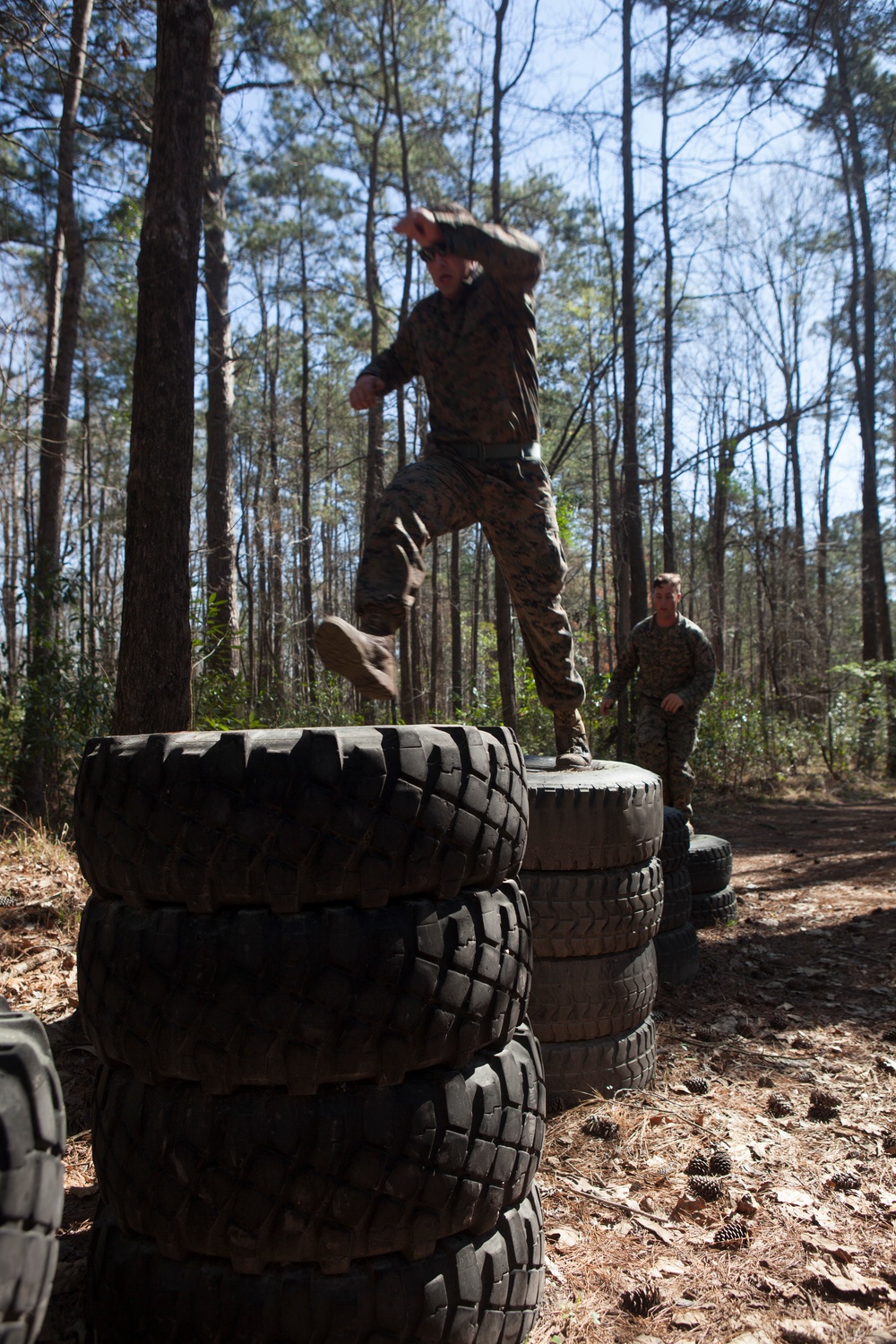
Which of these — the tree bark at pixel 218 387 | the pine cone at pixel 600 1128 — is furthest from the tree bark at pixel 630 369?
the pine cone at pixel 600 1128

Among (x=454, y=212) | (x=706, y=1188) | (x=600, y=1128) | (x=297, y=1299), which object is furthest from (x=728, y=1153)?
(x=454, y=212)

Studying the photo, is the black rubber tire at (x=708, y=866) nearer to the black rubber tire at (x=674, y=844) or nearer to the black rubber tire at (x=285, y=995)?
the black rubber tire at (x=674, y=844)

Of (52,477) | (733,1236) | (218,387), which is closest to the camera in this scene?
(733,1236)

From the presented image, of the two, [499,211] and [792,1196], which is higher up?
[499,211]

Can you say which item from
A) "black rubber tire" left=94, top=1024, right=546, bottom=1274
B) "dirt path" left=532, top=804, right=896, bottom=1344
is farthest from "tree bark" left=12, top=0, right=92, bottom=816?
"black rubber tire" left=94, top=1024, right=546, bottom=1274

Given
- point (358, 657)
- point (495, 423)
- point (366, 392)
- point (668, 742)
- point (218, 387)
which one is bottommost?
point (668, 742)

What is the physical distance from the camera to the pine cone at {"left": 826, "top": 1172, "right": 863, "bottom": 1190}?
2676 millimetres

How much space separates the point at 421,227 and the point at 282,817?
277 centimetres

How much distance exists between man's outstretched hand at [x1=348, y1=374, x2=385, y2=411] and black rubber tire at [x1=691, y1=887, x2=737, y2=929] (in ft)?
13.6

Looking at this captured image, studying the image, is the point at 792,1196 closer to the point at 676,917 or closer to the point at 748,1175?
the point at 748,1175

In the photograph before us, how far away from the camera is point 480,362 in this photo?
3.96 m

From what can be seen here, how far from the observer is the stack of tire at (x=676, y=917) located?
4.85 metres

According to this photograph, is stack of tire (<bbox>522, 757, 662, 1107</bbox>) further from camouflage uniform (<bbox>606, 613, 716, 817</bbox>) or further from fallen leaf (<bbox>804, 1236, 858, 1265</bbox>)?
camouflage uniform (<bbox>606, 613, 716, 817</bbox>)

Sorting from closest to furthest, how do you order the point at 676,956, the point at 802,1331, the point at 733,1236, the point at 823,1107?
the point at 802,1331 → the point at 733,1236 → the point at 823,1107 → the point at 676,956
